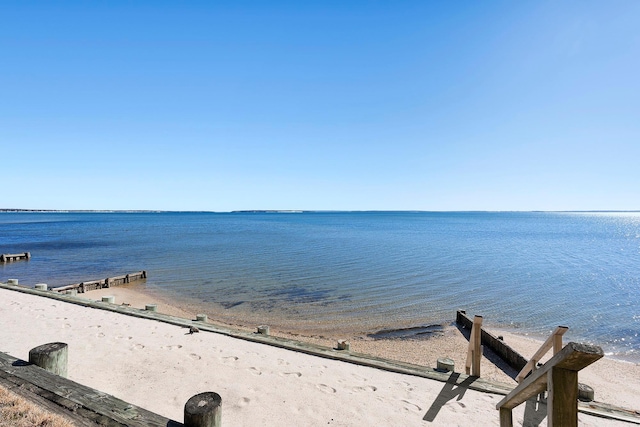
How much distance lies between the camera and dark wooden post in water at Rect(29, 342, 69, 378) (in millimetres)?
4531

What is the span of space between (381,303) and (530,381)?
53.1 ft

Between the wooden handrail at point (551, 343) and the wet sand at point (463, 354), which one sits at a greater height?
the wooden handrail at point (551, 343)

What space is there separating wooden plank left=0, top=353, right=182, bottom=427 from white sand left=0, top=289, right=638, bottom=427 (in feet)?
4.76

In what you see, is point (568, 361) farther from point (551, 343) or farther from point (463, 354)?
point (463, 354)

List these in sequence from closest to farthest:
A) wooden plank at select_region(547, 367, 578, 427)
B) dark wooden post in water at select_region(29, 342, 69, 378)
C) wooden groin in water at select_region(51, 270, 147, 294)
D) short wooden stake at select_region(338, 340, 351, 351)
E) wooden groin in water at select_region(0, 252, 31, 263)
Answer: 1. wooden plank at select_region(547, 367, 578, 427)
2. dark wooden post in water at select_region(29, 342, 69, 378)
3. short wooden stake at select_region(338, 340, 351, 351)
4. wooden groin in water at select_region(51, 270, 147, 294)
5. wooden groin in water at select_region(0, 252, 31, 263)

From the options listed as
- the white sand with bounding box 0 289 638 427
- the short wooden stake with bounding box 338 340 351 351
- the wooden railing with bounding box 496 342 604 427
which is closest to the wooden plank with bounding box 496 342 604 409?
the wooden railing with bounding box 496 342 604 427

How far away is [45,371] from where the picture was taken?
174 inches

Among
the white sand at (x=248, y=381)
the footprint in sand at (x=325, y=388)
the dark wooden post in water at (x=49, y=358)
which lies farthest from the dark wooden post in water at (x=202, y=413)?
the footprint in sand at (x=325, y=388)

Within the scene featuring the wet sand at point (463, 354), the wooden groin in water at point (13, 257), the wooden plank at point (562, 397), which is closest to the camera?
Result: the wooden plank at point (562, 397)

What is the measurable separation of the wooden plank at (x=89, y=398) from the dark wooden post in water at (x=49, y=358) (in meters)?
0.09

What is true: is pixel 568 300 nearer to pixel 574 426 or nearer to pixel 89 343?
pixel 574 426

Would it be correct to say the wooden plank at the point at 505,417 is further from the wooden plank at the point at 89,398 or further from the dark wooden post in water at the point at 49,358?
the dark wooden post in water at the point at 49,358

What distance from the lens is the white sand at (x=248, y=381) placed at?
5340 millimetres

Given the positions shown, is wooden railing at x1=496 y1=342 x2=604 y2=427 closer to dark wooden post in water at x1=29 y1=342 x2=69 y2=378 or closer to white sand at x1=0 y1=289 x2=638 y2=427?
white sand at x1=0 y1=289 x2=638 y2=427
